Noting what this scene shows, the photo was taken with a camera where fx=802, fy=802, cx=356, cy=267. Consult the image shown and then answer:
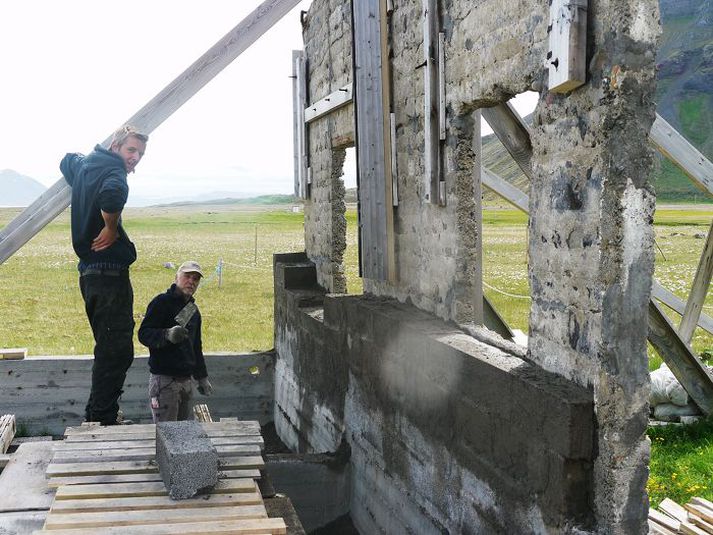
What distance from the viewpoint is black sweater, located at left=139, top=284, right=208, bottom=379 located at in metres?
6.38

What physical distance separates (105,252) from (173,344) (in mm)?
1118

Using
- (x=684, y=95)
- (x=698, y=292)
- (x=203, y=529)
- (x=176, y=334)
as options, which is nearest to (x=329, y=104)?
(x=176, y=334)

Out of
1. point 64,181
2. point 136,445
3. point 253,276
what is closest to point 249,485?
point 136,445

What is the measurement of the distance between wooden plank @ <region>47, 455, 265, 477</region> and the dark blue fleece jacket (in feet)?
5.31

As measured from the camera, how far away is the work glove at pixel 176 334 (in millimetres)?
6289

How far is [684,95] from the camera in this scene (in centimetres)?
12288

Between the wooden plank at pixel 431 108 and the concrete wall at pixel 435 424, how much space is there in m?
0.98

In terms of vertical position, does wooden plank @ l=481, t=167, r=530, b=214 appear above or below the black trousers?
above

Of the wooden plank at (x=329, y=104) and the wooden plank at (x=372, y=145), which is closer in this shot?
the wooden plank at (x=372, y=145)

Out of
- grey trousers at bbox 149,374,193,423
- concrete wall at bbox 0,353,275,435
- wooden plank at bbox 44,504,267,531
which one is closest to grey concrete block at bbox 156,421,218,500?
wooden plank at bbox 44,504,267,531

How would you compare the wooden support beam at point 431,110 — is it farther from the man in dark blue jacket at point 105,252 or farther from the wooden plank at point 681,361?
the wooden plank at point 681,361

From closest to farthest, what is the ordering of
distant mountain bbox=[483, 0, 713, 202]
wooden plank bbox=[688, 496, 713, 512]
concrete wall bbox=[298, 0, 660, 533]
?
concrete wall bbox=[298, 0, 660, 533], wooden plank bbox=[688, 496, 713, 512], distant mountain bbox=[483, 0, 713, 202]

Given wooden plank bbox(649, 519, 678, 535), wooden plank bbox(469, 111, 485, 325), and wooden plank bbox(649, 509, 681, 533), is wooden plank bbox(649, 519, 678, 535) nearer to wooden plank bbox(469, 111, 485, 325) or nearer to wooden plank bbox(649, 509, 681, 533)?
wooden plank bbox(649, 509, 681, 533)

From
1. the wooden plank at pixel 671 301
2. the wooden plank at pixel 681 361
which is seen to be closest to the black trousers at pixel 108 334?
the wooden plank at pixel 681 361
